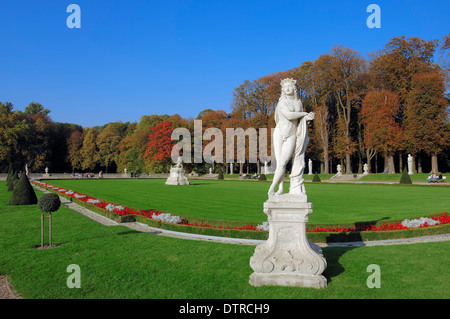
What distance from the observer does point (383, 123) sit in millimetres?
40656

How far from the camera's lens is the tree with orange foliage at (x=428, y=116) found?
37.2 meters

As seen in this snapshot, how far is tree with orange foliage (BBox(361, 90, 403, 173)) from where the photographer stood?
39969mm

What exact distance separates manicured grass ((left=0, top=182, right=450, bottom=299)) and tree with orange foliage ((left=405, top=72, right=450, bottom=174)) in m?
34.3

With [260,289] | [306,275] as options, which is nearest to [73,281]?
[260,289]

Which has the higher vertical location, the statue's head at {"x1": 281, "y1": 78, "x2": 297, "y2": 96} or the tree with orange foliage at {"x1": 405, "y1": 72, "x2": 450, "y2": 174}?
the tree with orange foliage at {"x1": 405, "y1": 72, "x2": 450, "y2": 174}

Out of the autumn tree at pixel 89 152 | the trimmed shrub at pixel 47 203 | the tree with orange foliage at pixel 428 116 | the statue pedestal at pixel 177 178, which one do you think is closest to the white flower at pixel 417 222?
the trimmed shrub at pixel 47 203

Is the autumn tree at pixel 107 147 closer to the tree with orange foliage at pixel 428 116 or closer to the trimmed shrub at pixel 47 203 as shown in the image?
the tree with orange foliage at pixel 428 116

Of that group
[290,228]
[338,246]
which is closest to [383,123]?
[338,246]

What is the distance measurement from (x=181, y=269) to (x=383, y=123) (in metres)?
40.8

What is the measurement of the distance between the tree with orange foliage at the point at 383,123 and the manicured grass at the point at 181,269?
3500 cm

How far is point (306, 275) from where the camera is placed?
5.84 meters

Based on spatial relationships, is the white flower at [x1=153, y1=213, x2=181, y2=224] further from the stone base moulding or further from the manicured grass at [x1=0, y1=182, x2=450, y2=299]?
the stone base moulding

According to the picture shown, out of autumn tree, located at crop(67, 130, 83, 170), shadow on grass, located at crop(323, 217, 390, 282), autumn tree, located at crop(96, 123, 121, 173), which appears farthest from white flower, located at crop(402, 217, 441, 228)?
autumn tree, located at crop(67, 130, 83, 170)

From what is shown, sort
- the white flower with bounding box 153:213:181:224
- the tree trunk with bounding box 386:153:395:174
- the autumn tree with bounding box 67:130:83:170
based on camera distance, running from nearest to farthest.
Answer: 1. the white flower with bounding box 153:213:181:224
2. the tree trunk with bounding box 386:153:395:174
3. the autumn tree with bounding box 67:130:83:170
